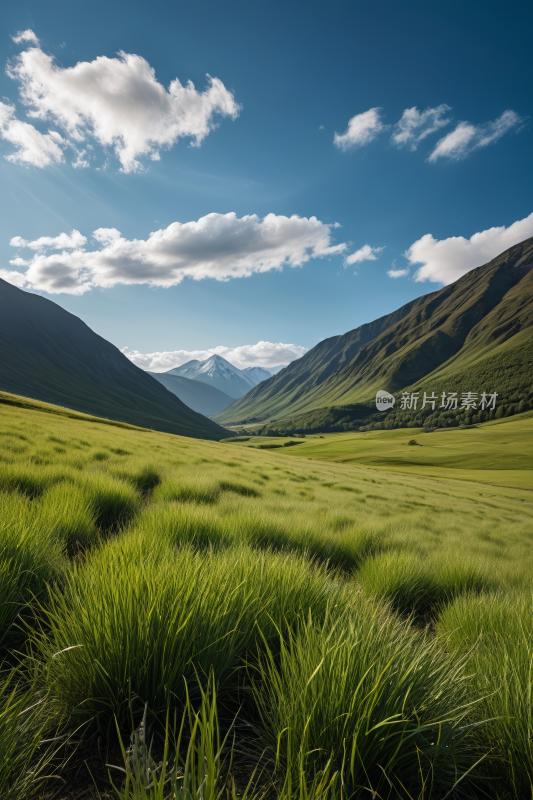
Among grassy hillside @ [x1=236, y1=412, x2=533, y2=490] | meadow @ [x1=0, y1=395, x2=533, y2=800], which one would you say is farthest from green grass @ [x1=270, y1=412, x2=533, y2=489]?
meadow @ [x1=0, y1=395, x2=533, y2=800]

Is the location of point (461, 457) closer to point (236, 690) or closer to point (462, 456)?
point (462, 456)

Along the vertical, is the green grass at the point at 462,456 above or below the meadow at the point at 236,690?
below

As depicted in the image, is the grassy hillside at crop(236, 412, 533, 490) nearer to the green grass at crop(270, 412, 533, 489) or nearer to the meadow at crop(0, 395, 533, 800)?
the green grass at crop(270, 412, 533, 489)

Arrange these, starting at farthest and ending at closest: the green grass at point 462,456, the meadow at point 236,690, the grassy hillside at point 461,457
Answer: the green grass at point 462,456 → the grassy hillside at point 461,457 → the meadow at point 236,690

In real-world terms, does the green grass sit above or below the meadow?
below

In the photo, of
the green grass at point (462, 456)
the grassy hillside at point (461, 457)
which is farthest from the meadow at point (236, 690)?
the green grass at point (462, 456)

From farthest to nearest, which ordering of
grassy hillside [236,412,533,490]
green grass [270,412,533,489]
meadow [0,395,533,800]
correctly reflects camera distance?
1. green grass [270,412,533,489]
2. grassy hillside [236,412,533,490]
3. meadow [0,395,533,800]

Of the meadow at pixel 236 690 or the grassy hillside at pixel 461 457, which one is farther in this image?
the grassy hillside at pixel 461 457

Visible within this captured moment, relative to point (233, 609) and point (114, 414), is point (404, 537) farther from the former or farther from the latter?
point (114, 414)

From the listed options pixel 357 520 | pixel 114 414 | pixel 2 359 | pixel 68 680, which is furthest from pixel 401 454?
pixel 2 359

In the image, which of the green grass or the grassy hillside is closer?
the grassy hillside

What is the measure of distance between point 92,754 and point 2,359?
20585cm

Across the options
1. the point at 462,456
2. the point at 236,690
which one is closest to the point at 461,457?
the point at 462,456

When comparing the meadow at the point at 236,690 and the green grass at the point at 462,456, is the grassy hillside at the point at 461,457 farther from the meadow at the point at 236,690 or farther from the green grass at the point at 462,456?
the meadow at the point at 236,690
